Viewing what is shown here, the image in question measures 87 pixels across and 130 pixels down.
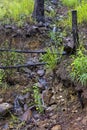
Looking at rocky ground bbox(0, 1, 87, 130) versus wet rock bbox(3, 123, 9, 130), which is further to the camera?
wet rock bbox(3, 123, 9, 130)

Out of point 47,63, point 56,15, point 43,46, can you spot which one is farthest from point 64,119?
point 56,15

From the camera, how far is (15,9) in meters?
7.63

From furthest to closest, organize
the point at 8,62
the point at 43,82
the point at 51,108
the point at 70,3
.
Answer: the point at 70,3
the point at 8,62
the point at 43,82
the point at 51,108

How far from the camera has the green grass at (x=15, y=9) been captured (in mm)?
7415

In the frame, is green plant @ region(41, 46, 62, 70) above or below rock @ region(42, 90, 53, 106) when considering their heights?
above

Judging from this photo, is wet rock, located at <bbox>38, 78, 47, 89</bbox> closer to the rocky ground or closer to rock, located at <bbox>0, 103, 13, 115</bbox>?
the rocky ground

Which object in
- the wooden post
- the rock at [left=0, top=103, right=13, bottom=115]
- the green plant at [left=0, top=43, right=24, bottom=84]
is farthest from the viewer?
the green plant at [left=0, top=43, right=24, bottom=84]

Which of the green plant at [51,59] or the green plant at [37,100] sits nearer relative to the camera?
the green plant at [37,100]

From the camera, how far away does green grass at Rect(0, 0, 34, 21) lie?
7.42 m

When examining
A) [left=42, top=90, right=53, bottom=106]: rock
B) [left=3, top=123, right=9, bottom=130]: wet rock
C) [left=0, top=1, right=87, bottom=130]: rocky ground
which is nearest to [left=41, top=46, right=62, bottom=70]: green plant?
[left=0, top=1, right=87, bottom=130]: rocky ground

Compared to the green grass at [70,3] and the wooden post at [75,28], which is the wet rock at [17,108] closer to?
the wooden post at [75,28]

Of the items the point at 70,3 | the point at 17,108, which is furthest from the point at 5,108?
the point at 70,3

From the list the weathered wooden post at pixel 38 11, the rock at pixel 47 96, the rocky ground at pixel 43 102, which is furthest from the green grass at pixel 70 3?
the rock at pixel 47 96

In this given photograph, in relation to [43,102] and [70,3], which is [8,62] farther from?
[70,3]
